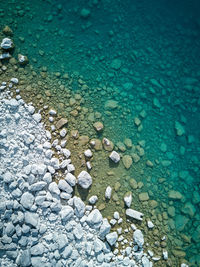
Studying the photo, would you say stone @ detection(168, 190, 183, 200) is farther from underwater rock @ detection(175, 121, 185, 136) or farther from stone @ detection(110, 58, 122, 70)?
stone @ detection(110, 58, 122, 70)

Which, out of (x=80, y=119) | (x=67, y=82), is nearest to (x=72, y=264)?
(x=80, y=119)

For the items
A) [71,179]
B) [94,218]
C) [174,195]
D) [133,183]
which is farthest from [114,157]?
[174,195]

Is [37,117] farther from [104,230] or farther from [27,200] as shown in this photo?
[104,230]

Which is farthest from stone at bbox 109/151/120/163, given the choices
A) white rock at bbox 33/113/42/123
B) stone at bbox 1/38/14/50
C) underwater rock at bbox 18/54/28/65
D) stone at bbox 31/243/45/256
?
stone at bbox 1/38/14/50

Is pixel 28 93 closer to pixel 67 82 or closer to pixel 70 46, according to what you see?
pixel 67 82

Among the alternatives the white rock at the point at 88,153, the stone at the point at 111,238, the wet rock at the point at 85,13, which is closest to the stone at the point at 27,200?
the white rock at the point at 88,153

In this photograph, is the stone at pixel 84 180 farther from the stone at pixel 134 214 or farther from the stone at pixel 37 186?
the stone at pixel 134 214
